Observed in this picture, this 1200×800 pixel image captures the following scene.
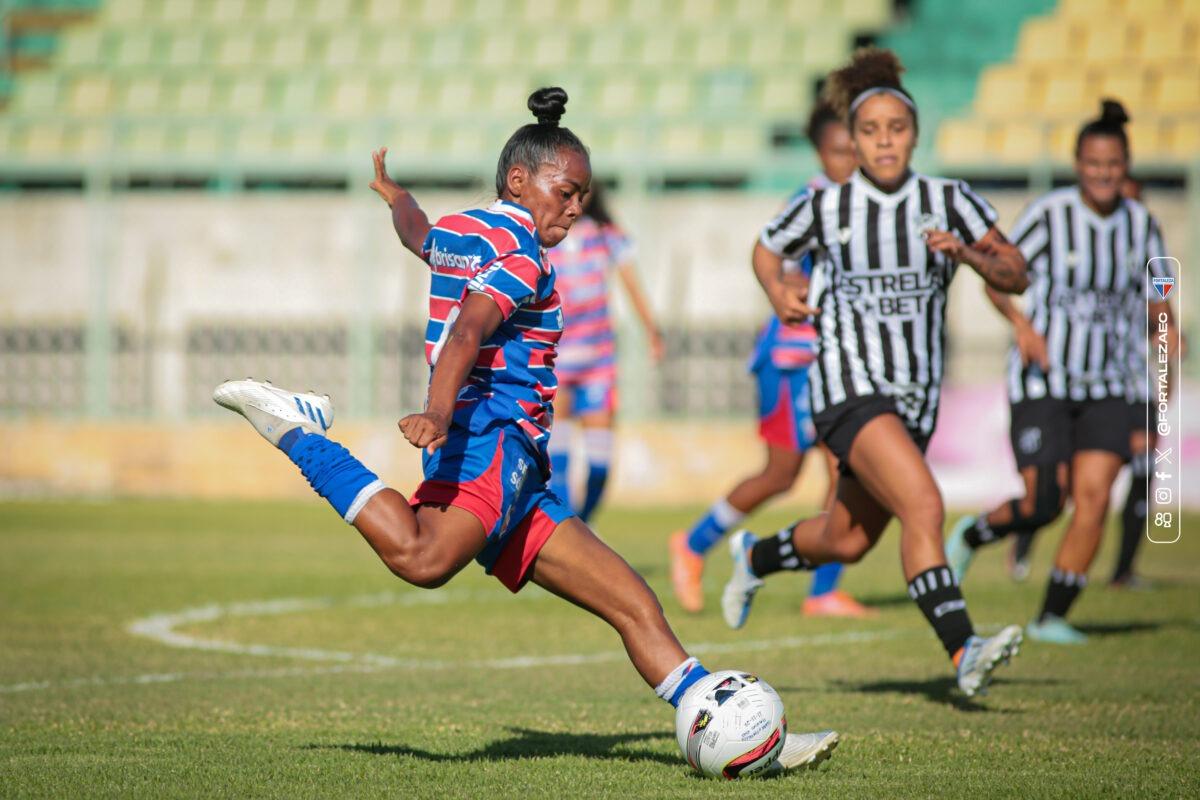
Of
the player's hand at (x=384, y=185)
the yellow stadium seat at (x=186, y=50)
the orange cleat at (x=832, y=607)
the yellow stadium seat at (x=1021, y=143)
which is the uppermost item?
the yellow stadium seat at (x=186, y=50)

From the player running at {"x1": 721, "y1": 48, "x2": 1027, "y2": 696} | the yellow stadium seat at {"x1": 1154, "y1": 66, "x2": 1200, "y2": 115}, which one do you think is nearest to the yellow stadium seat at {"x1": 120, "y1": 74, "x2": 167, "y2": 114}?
the yellow stadium seat at {"x1": 1154, "y1": 66, "x2": 1200, "y2": 115}

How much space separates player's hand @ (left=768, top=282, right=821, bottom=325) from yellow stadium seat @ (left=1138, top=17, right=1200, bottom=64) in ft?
49.1

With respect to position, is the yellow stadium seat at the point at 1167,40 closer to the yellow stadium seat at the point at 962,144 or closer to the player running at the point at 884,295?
the yellow stadium seat at the point at 962,144

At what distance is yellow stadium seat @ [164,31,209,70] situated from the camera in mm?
Answer: 23094

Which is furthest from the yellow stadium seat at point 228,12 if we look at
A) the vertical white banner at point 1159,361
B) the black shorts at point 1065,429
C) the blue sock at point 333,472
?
the blue sock at point 333,472

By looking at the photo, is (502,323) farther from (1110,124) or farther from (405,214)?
(1110,124)

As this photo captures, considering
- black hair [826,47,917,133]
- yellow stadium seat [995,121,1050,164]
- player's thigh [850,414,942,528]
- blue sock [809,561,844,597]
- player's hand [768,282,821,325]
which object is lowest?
blue sock [809,561,844,597]

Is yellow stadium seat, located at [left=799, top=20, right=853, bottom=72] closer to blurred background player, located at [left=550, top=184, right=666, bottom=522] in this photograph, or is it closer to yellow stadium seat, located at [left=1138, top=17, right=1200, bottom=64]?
yellow stadium seat, located at [left=1138, top=17, right=1200, bottom=64]

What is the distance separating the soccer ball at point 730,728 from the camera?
438 cm

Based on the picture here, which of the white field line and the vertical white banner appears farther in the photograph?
the vertical white banner

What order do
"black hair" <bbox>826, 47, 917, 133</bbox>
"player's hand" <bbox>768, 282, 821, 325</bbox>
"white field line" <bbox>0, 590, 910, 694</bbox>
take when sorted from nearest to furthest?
"player's hand" <bbox>768, 282, 821, 325</bbox> → "black hair" <bbox>826, 47, 917, 133</bbox> → "white field line" <bbox>0, 590, 910, 694</bbox>

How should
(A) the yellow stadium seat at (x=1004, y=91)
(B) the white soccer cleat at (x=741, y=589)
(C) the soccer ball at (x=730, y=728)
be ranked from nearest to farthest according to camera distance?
(C) the soccer ball at (x=730, y=728) → (B) the white soccer cleat at (x=741, y=589) → (A) the yellow stadium seat at (x=1004, y=91)

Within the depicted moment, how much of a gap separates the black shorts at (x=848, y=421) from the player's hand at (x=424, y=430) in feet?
7.34

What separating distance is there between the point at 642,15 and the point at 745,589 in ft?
55.0
